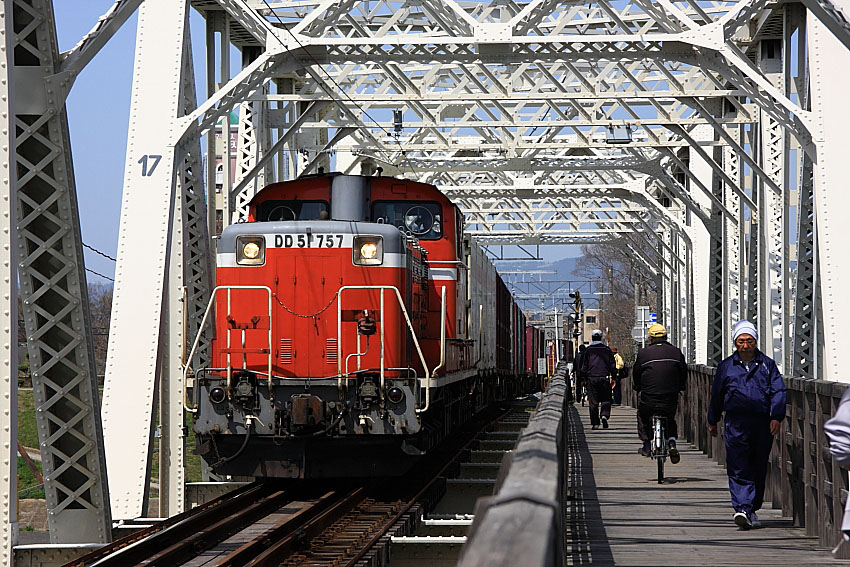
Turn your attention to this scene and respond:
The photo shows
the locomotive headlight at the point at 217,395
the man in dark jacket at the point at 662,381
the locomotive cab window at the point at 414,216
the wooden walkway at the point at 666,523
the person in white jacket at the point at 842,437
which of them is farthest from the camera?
the locomotive cab window at the point at 414,216

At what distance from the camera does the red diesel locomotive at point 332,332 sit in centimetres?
1145

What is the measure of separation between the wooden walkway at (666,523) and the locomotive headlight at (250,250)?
4025 mm

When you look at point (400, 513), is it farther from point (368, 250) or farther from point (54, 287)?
point (54, 287)

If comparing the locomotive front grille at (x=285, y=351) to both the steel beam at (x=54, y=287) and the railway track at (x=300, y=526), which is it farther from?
the steel beam at (x=54, y=287)

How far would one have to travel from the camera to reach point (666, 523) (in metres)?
9.77

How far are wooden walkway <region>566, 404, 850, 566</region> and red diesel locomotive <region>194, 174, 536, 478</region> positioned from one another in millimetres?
1964

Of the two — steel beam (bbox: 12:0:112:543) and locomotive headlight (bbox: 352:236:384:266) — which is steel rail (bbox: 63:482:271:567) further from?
locomotive headlight (bbox: 352:236:384:266)

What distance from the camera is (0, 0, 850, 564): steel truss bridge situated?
938 centimetres

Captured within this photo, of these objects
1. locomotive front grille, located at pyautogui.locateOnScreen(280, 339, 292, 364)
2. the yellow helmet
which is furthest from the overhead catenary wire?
the yellow helmet

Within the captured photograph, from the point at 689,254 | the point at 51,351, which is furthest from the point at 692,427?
the point at 689,254

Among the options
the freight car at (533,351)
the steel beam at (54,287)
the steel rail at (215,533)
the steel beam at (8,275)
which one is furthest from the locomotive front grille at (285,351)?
the freight car at (533,351)

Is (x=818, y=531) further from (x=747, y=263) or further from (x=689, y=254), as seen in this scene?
(x=689, y=254)

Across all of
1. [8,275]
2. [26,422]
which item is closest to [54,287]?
[8,275]

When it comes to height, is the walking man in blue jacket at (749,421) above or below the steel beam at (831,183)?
below
